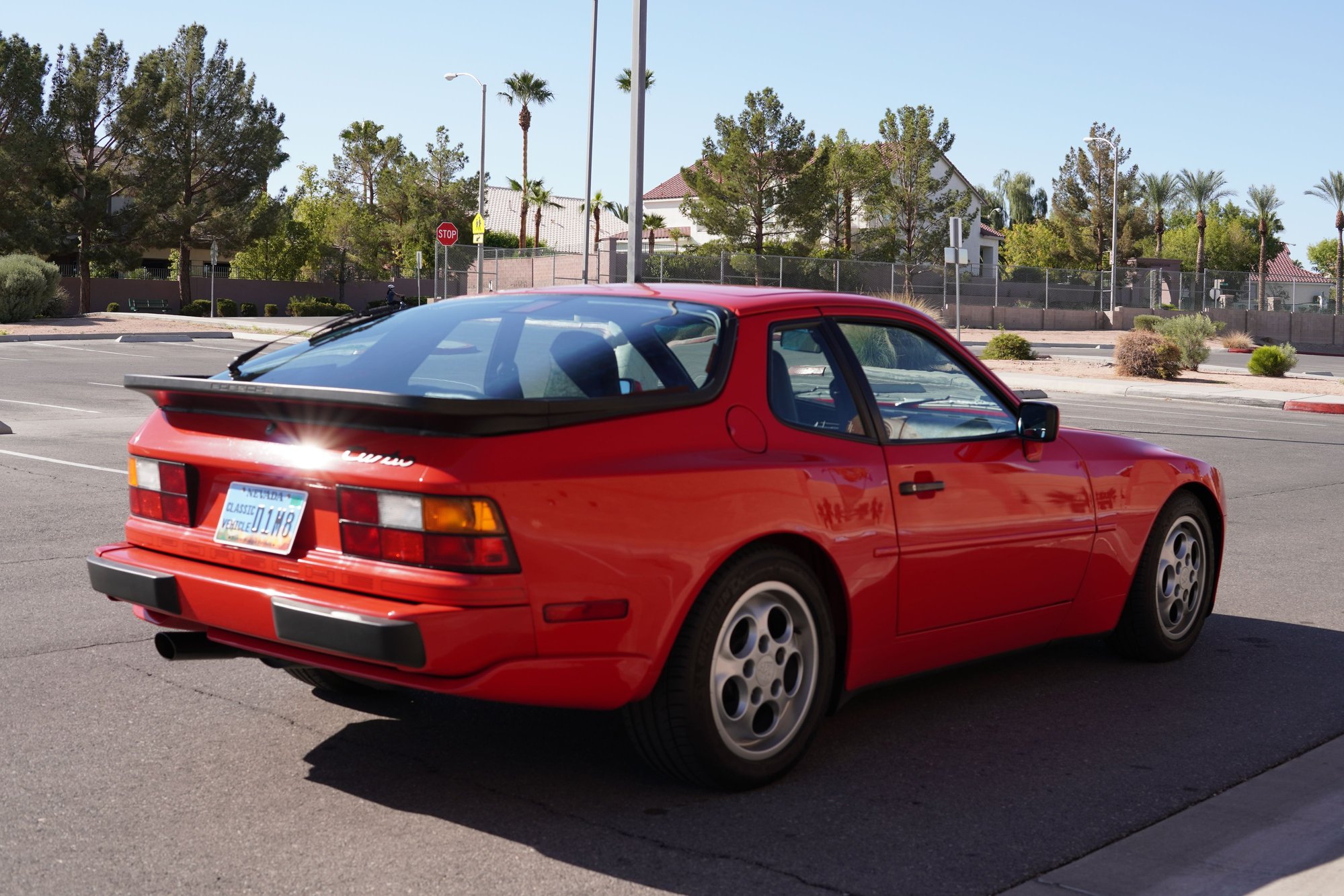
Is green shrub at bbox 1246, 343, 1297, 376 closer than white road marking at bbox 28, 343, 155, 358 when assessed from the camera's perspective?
No

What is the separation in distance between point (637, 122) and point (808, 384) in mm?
16374

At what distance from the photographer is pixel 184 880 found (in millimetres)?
3441

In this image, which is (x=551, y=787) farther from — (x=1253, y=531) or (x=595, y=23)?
(x=595, y=23)

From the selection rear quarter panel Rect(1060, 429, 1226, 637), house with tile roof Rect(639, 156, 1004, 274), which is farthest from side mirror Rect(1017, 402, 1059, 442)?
house with tile roof Rect(639, 156, 1004, 274)

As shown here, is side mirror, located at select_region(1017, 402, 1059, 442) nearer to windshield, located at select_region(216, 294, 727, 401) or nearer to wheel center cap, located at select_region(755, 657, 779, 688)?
windshield, located at select_region(216, 294, 727, 401)

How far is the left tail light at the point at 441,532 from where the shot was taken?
3.60 m

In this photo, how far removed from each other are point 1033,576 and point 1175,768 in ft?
Answer: 2.80

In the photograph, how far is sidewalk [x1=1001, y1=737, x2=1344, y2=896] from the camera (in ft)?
11.6

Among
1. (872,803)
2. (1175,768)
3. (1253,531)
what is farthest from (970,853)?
(1253,531)

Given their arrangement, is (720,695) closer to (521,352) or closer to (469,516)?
(469,516)

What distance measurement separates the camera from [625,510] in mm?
3781

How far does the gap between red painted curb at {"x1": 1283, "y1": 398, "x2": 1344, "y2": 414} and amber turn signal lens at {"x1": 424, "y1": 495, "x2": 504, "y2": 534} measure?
2213 cm

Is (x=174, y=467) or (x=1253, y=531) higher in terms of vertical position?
(x=174, y=467)

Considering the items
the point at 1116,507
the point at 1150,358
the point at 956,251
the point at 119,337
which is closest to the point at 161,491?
the point at 1116,507
